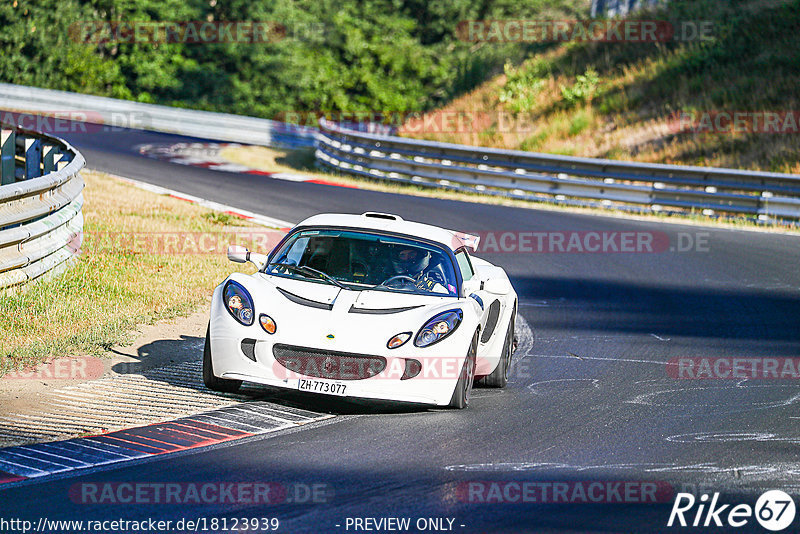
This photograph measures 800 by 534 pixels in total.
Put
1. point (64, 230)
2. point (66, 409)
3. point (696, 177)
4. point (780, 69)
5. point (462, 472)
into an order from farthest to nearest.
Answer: point (780, 69), point (696, 177), point (64, 230), point (66, 409), point (462, 472)

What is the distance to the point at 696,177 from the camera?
→ 74.0ft

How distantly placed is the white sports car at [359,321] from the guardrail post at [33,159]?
344 inches

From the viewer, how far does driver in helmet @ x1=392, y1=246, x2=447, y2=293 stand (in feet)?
28.0

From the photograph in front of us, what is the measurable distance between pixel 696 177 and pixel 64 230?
14.5 m

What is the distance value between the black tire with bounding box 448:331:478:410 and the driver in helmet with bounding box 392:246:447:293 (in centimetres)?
59

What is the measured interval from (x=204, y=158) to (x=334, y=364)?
23.6m

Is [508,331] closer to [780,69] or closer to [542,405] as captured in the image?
[542,405]

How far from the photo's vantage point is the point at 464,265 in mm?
9266

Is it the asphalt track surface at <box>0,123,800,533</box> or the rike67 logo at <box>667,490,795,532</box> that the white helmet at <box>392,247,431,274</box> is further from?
the rike67 logo at <box>667,490,795,532</box>

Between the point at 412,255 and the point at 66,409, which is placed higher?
the point at 412,255

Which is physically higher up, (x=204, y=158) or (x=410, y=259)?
(x=410, y=259)

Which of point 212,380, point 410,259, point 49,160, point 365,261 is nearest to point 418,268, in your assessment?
point 410,259

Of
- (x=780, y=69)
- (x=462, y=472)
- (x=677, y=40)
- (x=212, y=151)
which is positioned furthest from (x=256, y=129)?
(x=462, y=472)

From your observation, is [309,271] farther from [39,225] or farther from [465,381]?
[39,225]
